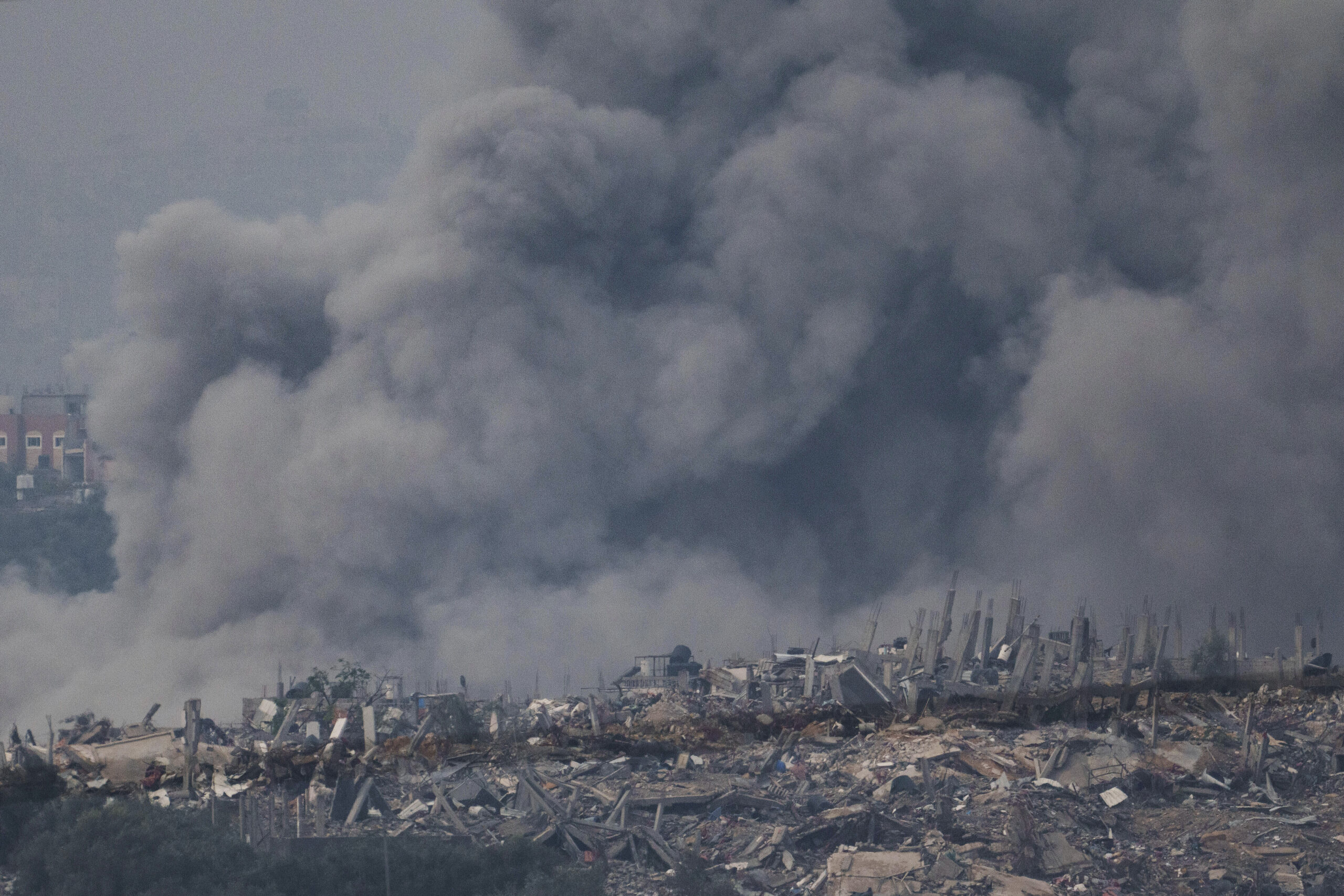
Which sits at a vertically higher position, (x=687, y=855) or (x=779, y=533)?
(x=779, y=533)

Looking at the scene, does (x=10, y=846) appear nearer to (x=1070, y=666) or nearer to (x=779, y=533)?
(x=1070, y=666)

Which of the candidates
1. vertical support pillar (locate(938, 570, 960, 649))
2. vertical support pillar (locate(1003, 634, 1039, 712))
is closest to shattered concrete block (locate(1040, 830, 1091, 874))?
vertical support pillar (locate(1003, 634, 1039, 712))

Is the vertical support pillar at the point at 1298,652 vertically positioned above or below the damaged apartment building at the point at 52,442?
below

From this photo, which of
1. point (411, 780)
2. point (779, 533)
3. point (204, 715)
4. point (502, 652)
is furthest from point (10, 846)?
point (779, 533)

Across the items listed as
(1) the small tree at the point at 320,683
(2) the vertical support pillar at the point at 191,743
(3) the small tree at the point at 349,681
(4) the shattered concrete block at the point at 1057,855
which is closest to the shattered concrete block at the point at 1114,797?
(4) the shattered concrete block at the point at 1057,855

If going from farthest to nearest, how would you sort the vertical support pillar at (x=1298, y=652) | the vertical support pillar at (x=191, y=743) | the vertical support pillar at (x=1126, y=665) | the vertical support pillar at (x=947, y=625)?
the vertical support pillar at (x=947, y=625), the vertical support pillar at (x=1298, y=652), the vertical support pillar at (x=1126, y=665), the vertical support pillar at (x=191, y=743)

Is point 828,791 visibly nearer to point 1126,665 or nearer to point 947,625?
point 1126,665

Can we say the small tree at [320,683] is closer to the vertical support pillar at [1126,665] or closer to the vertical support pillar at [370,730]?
the vertical support pillar at [370,730]

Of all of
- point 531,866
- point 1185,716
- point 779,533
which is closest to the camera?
point 531,866

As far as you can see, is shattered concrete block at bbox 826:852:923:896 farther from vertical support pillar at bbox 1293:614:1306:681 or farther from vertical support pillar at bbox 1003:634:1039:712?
vertical support pillar at bbox 1293:614:1306:681
